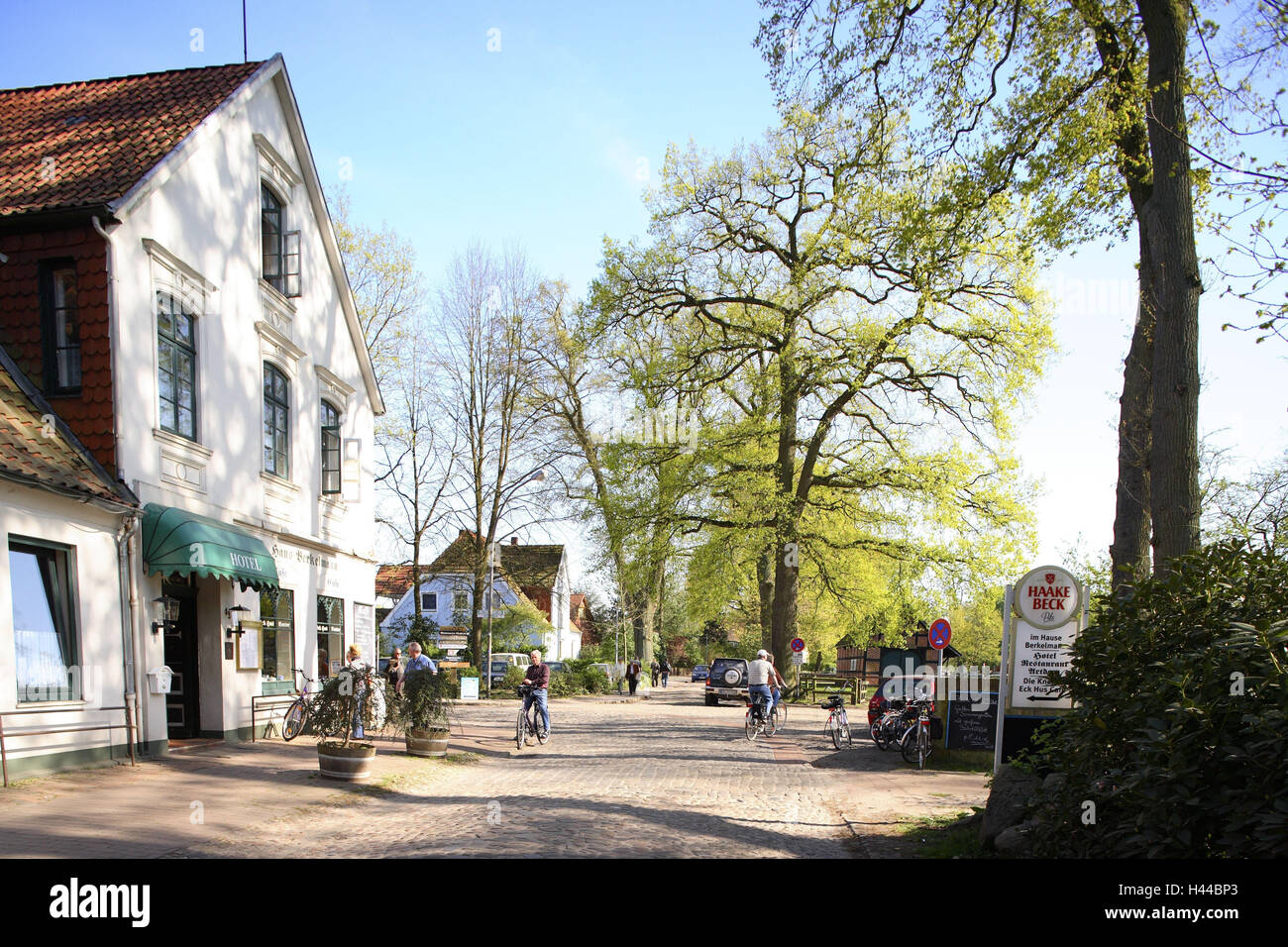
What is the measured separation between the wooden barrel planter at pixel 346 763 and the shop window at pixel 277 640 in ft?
18.1

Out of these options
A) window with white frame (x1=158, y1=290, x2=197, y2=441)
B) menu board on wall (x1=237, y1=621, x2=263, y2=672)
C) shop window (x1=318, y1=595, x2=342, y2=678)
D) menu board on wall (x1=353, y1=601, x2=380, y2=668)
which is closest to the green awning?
window with white frame (x1=158, y1=290, x2=197, y2=441)

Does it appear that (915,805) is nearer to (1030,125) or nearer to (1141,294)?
(1141,294)

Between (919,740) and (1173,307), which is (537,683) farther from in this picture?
(1173,307)

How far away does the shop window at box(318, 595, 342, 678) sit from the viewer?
67.0 ft

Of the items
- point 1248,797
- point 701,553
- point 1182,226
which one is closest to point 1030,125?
point 1182,226

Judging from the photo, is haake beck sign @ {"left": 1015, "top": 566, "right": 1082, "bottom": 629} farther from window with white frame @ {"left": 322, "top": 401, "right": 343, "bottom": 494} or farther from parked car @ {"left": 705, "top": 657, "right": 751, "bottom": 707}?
parked car @ {"left": 705, "top": 657, "right": 751, "bottom": 707}

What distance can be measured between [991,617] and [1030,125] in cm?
1949

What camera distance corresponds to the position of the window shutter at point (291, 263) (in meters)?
18.6

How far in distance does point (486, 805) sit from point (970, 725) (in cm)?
912

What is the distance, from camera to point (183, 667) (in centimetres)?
1545

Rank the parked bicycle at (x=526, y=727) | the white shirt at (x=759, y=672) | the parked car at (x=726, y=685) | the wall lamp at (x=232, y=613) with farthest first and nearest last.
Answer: the parked car at (x=726, y=685) → the white shirt at (x=759, y=672) → the parked bicycle at (x=526, y=727) → the wall lamp at (x=232, y=613)

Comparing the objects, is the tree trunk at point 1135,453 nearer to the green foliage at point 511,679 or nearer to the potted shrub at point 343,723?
the potted shrub at point 343,723

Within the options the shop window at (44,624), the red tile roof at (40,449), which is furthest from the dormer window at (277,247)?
the shop window at (44,624)
